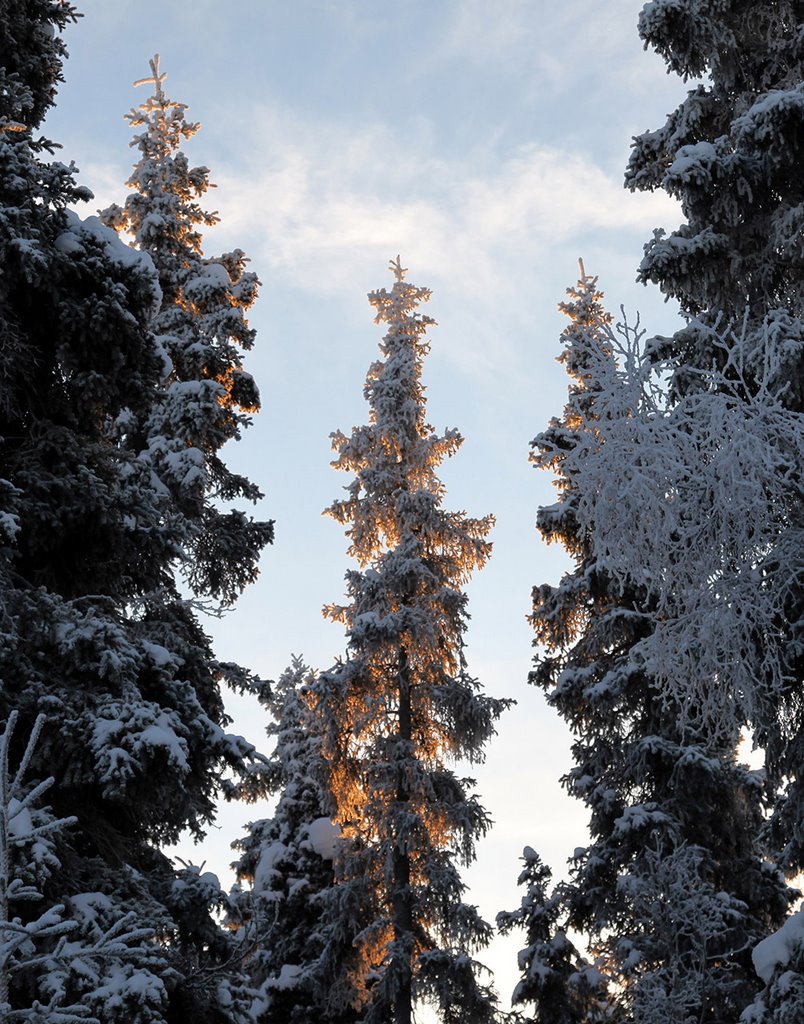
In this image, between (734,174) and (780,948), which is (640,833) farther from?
(734,174)

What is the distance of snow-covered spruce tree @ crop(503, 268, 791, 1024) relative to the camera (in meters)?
15.4

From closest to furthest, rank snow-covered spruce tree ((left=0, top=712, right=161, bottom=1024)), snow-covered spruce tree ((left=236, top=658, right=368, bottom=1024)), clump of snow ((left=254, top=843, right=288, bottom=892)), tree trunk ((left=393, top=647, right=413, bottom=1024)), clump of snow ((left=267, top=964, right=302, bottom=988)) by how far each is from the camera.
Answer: snow-covered spruce tree ((left=0, top=712, right=161, bottom=1024))
tree trunk ((left=393, top=647, right=413, bottom=1024))
snow-covered spruce tree ((left=236, top=658, right=368, bottom=1024))
clump of snow ((left=267, top=964, right=302, bottom=988))
clump of snow ((left=254, top=843, right=288, bottom=892))

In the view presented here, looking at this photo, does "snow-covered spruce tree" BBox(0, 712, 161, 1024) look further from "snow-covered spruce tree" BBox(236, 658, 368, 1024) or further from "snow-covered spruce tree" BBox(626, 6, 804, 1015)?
"snow-covered spruce tree" BBox(236, 658, 368, 1024)

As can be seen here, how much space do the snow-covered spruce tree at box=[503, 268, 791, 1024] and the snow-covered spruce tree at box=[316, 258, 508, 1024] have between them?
72.3 inches

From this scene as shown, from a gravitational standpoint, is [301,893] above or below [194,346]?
below

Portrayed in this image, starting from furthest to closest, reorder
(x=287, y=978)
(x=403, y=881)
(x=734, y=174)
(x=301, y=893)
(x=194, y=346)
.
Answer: (x=301, y=893) < (x=287, y=978) < (x=403, y=881) < (x=194, y=346) < (x=734, y=174)

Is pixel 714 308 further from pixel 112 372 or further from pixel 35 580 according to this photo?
pixel 35 580

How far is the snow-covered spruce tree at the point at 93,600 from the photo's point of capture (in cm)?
760

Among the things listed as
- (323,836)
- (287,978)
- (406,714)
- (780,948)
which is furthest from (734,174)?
(287,978)

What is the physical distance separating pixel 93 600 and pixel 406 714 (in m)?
12.4

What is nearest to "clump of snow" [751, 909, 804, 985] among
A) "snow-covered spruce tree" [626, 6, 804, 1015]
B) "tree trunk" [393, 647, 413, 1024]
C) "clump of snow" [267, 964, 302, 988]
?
"snow-covered spruce tree" [626, 6, 804, 1015]

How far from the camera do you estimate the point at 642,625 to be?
714 inches

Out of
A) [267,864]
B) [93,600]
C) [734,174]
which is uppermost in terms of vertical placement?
[734,174]

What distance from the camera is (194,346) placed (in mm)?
14836
